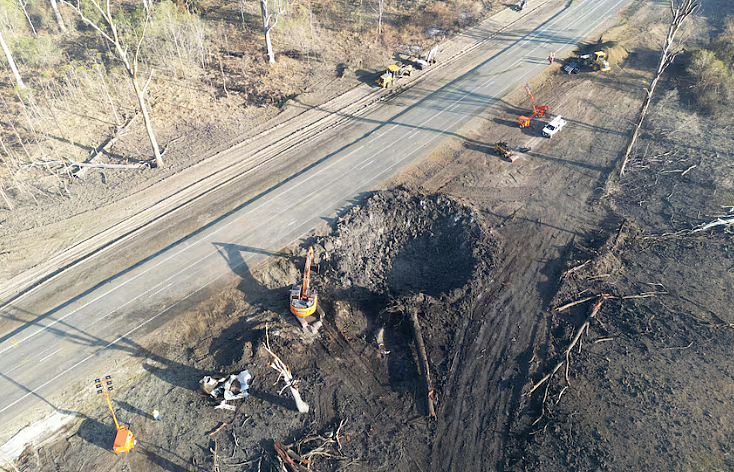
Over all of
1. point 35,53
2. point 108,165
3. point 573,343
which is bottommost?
point 573,343

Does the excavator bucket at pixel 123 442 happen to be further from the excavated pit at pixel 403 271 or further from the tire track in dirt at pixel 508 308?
the tire track in dirt at pixel 508 308

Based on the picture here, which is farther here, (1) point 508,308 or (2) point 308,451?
(1) point 508,308

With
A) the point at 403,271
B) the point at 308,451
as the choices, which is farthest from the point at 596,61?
the point at 308,451

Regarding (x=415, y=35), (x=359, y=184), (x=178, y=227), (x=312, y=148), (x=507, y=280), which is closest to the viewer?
(x=507, y=280)

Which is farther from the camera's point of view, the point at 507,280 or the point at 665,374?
the point at 507,280

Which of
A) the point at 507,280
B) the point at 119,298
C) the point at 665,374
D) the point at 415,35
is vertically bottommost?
the point at 665,374

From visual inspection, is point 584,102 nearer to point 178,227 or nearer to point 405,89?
point 405,89

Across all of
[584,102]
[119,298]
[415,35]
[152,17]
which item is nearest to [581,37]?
[584,102]

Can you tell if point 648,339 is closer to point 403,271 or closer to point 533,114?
point 403,271
